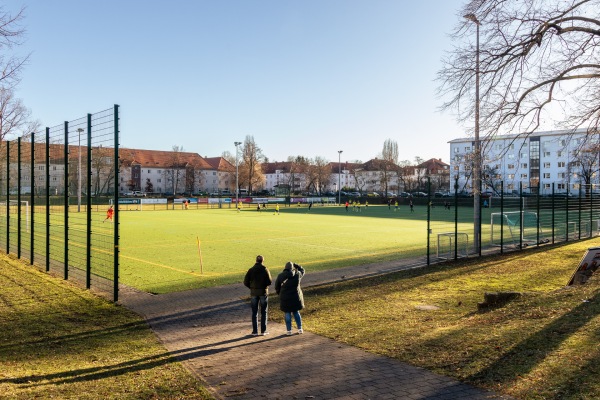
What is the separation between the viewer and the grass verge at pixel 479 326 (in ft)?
20.7

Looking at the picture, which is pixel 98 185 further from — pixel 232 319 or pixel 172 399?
pixel 172 399

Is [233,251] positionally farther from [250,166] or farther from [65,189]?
[250,166]

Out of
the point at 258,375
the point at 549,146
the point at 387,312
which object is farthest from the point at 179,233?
the point at 549,146

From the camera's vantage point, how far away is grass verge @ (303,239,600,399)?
6.30 m

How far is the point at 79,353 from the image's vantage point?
313 inches

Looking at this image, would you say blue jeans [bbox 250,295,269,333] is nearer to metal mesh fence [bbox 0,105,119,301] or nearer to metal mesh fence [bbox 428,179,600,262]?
metal mesh fence [bbox 0,105,119,301]

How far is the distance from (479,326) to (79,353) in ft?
22.3

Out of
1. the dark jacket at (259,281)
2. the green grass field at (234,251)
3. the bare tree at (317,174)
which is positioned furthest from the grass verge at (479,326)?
the bare tree at (317,174)

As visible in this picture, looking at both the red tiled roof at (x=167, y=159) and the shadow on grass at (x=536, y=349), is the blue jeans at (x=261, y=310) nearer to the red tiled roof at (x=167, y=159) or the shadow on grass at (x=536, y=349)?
the shadow on grass at (x=536, y=349)

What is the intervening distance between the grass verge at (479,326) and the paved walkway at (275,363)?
45 cm

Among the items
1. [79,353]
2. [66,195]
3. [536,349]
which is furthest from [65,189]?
[536,349]

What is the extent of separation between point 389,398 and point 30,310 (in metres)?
8.27

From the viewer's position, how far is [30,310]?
10586 mm

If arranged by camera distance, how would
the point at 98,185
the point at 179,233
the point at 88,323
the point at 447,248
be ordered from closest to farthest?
the point at 88,323 < the point at 98,185 < the point at 447,248 < the point at 179,233
